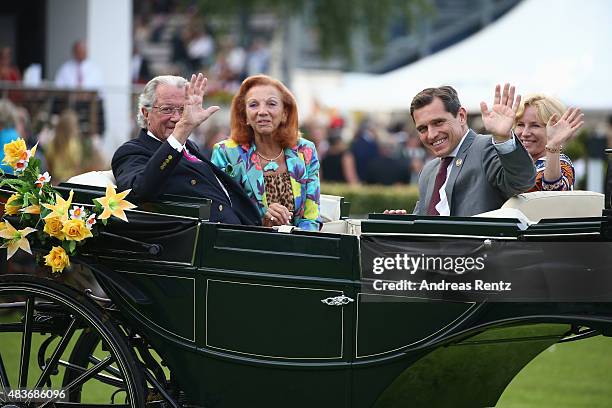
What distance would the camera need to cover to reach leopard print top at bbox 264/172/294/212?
5.91 m

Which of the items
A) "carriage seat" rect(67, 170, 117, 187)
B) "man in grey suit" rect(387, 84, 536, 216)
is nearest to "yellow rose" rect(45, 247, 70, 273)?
"carriage seat" rect(67, 170, 117, 187)

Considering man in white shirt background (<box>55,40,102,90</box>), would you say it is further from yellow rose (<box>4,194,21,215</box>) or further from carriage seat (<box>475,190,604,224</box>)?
carriage seat (<box>475,190,604,224</box>)

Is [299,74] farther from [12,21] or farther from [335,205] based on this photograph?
[335,205]

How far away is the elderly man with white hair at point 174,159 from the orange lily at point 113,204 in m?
0.15

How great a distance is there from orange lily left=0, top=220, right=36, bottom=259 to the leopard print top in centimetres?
147

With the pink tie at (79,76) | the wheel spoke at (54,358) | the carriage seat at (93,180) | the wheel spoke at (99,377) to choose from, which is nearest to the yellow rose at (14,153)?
the carriage seat at (93,180)

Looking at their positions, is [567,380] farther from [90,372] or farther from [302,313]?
[90,372]

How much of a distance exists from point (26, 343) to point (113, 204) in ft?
2.47

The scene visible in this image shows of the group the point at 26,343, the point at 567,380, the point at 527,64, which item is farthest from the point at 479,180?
the point at 527,64

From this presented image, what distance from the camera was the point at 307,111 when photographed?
84.9ft

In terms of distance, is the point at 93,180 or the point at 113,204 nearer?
the point at 113,204

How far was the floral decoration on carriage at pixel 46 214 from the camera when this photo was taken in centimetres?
471

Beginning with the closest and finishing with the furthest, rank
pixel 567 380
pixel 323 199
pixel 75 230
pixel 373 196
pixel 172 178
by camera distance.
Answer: pixel 75 230 < pixel 172 178 < pixel 323 199 < pixel 567 380 < pixel 373 196

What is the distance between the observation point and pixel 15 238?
4809mm
